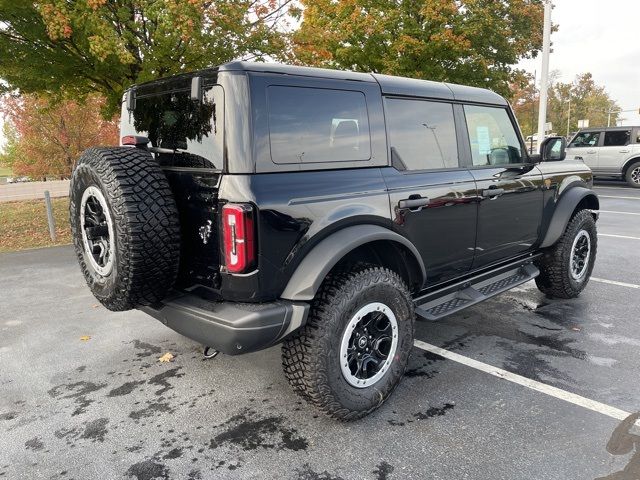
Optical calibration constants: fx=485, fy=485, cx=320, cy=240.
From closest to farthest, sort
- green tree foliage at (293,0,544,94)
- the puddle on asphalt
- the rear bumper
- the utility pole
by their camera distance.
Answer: the puddle on asphalt → the rear bumper → green tree foliage at (293,0,544,94) → the utility pole

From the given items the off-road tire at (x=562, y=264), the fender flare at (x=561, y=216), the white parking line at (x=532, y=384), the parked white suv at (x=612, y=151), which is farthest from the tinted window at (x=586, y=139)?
the white parking line at (x=532, y=384)

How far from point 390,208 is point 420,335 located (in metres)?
1.53

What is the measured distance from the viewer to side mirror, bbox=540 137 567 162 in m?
4.34

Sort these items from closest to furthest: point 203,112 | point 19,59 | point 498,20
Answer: point 203,112
point 19,59
point 498,20

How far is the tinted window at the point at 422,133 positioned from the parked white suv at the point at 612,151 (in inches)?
587

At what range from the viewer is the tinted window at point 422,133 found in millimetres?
3211

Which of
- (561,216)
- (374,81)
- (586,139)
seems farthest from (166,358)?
(586,139)

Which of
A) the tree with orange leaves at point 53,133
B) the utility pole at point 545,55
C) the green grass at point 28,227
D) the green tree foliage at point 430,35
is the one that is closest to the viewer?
the green grass at point 28,227

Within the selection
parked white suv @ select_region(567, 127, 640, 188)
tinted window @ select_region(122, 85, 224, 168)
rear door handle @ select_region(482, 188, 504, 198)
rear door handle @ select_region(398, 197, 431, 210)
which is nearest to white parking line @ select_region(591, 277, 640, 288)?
rear door handle @ select_region(482, 188, 504, 198)

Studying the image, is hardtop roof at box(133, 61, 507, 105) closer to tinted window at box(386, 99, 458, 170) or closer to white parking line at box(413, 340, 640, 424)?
tinted window at box(386, 99, 458, 170)

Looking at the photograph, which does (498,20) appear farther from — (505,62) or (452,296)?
(452,296)

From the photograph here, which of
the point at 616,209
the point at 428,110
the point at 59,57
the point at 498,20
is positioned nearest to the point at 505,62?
the point at 498,20

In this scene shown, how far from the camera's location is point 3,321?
15.0ft

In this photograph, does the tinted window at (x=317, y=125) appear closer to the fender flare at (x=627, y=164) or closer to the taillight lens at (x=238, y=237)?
the taillight lens at (x=238, y=237)
